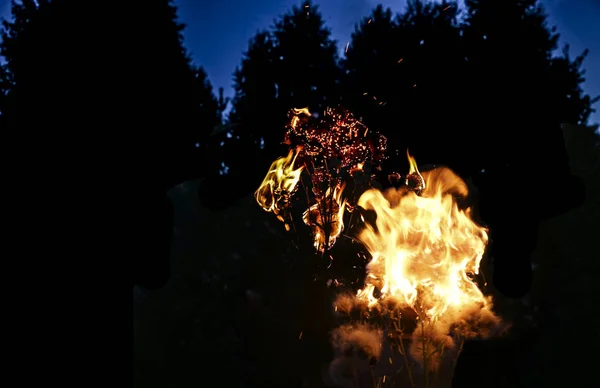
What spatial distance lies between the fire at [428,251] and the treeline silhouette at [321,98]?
0.85 m

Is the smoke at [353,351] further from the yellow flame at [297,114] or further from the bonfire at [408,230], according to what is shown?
the yellow flame at [297,114]

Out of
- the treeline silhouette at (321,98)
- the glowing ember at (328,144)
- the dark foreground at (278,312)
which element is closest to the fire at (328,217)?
the glowing ember at (328,144)

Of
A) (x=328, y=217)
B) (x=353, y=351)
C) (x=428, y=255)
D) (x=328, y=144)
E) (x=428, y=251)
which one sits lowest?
(x=353, y=351)

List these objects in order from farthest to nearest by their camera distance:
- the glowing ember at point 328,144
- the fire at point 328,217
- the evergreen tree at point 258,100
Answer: the evergreen tree at point 258,100 < the fire at point 328,217 < the glowing ember at point 328,144

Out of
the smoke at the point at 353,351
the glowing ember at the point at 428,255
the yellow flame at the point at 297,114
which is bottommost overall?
the smoke at the point at 353,351

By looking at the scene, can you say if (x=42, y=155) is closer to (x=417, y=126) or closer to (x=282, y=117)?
(x=417, y=126)

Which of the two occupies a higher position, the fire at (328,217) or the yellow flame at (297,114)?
the yellow flame at (297,114)

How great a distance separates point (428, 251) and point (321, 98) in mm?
4837

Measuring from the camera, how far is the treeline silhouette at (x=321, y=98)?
3.65m

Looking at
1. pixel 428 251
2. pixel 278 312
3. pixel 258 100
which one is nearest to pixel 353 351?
pixel 278 312

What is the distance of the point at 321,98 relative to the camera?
43.2 ft

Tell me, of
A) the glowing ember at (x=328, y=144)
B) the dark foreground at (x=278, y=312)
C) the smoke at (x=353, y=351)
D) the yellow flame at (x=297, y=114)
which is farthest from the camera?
the dark foreground at (x=278, y=312)

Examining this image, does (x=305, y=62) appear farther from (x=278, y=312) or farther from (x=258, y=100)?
(x=278, y=312)

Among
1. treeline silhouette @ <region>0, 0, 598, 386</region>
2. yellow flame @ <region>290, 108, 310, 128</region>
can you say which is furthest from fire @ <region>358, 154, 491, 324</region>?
yellow flame @ <region>290, 108, 310, 128</region>
